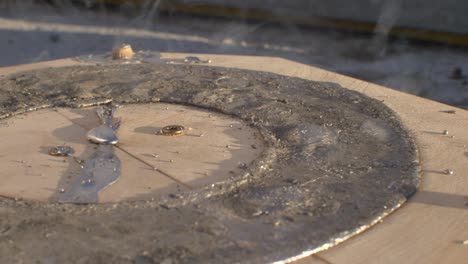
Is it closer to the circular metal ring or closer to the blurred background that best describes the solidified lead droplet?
the circular metal ring

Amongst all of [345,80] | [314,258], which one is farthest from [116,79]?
[314,258]

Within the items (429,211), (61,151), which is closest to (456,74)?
(429,211)

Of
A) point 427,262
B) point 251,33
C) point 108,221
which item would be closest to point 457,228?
point 427,262

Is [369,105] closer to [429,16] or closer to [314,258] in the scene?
[314,258]

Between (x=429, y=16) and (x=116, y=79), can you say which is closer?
(x=116, y=79)

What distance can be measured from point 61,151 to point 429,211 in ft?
3.68

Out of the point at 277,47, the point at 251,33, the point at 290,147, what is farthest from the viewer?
the point at 251,33

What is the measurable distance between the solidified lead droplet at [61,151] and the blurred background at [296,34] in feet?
11.7

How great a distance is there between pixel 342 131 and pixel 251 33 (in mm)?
Answer: 4587

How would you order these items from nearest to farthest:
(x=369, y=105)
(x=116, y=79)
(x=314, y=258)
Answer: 1. (x=314, y=258)
2. (x=369, y=105)
3. (x=116, y=79)

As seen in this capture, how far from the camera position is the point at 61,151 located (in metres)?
2.25

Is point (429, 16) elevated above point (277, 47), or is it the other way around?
point (429, 16)

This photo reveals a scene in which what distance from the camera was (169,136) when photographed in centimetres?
241

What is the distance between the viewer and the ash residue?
5.40ft
